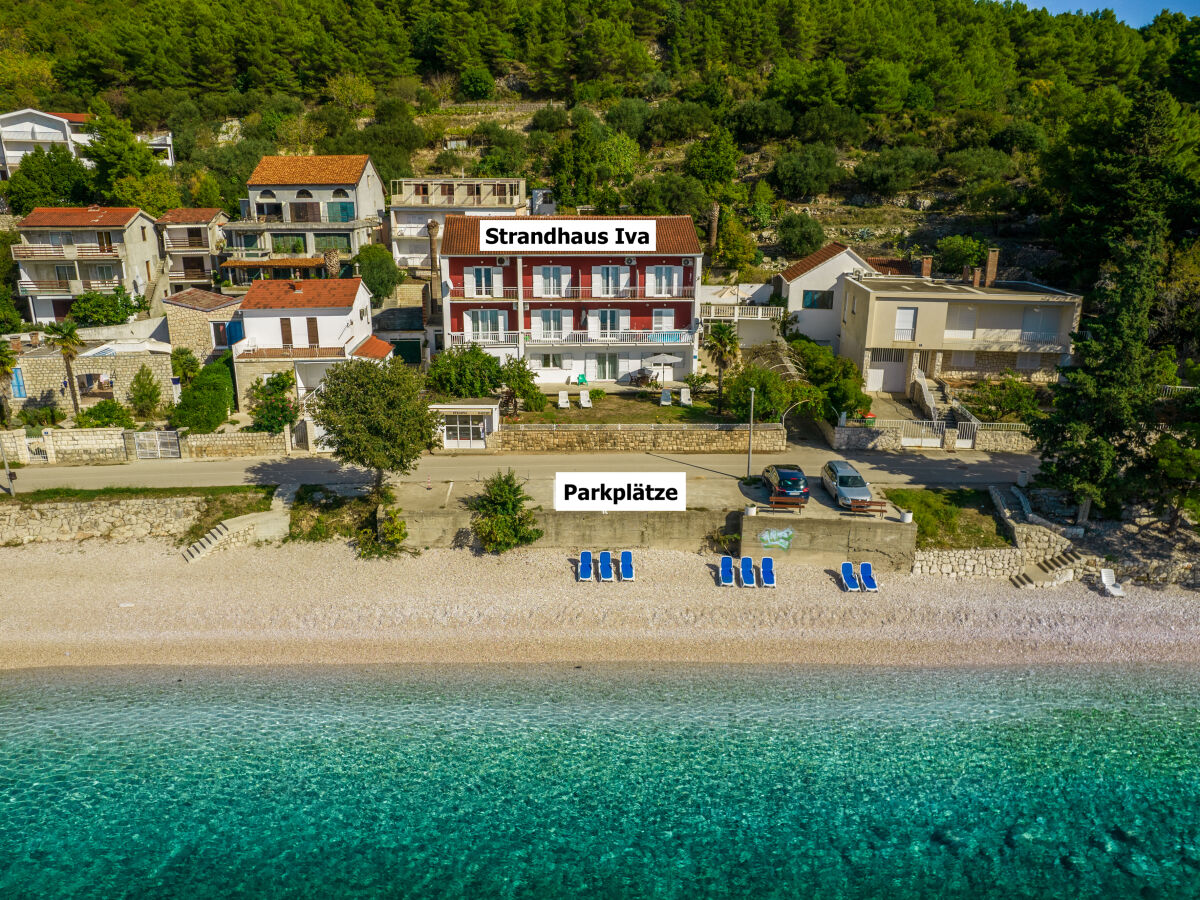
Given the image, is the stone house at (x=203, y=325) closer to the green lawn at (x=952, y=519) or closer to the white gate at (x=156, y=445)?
the white gate at (x=156, y=445)

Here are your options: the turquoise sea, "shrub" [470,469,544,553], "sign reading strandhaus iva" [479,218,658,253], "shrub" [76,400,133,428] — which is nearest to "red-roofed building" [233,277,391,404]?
"shrub" [76,400,133,428]

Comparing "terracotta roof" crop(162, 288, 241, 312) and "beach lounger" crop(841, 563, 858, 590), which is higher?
"terracotta roof" crop(162, 288, 241, 312)

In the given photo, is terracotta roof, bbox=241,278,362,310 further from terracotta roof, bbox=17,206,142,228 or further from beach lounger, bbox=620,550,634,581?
beach lounger, bbox=620,550,634,581

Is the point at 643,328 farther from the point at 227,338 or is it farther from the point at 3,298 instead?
the point at 3,298

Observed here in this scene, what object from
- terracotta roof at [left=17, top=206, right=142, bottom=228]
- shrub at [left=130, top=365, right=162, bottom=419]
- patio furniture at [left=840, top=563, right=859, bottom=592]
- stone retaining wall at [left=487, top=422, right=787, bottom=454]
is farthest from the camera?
terracotta roof at [left=17, top=206, right=142, bottom=228]

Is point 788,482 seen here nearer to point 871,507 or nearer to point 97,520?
point 871,507

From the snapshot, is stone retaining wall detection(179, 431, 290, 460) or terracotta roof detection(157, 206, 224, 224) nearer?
stone retaining wall detection(179, 431, 290, 460)

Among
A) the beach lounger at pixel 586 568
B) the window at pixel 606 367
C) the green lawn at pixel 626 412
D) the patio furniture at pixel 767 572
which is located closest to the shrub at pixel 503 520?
the beach lounger at pixel 586 568
